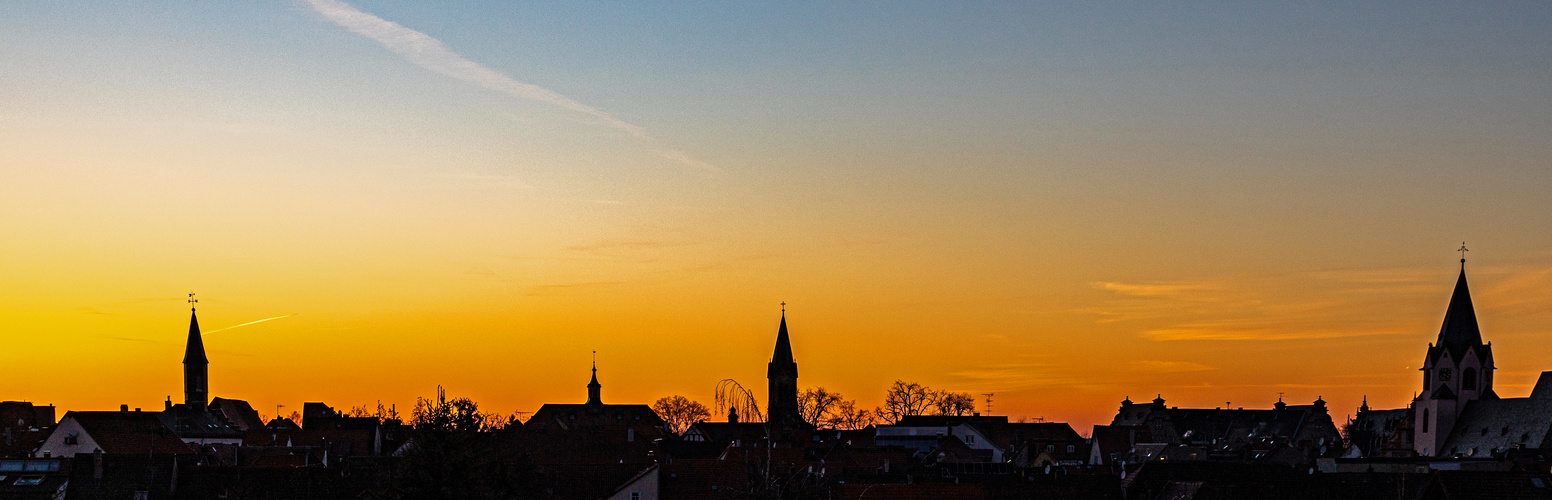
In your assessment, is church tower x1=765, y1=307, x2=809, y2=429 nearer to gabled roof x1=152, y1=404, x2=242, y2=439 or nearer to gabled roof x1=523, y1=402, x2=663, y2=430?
gabled roof x1=523, y1=402, x2=663, y2=430

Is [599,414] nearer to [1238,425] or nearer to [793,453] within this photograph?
[1238,425]

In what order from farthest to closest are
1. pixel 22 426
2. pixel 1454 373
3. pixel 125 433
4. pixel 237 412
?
pixel 237 412, pixel 22 426, pixel 1454 373, pixel 125 433

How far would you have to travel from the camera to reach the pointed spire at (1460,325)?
11806 cm

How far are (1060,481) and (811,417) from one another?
4445 inches

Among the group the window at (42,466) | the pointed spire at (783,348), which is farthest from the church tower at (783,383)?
the window at (42,466)

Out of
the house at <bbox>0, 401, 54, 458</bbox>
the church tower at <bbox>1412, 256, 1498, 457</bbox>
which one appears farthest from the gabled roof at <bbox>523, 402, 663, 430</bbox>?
the church tower at <bbox>1412, 256, 1498, 457</bbox>

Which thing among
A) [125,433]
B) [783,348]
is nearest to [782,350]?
[783,348]

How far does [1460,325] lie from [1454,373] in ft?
11.4

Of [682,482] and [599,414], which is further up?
[599,414]

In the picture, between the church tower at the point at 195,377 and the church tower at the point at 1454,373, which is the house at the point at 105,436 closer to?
the church tower at the point at 195,377

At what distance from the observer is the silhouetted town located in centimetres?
5938

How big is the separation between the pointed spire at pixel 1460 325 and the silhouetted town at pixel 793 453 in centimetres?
10

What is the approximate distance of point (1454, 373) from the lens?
117750 millimetres

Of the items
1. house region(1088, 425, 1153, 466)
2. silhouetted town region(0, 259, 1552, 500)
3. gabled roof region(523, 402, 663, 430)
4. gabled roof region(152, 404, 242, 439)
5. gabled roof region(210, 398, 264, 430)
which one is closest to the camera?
silhouetted town region(0, 259, 1552, 500)
